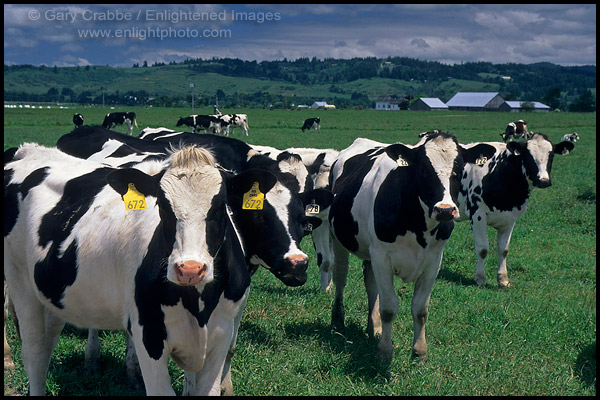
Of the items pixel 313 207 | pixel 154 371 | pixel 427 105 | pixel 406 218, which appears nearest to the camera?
pixel 154 371

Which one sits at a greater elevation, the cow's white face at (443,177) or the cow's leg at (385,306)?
the cow's white face at (443,177)

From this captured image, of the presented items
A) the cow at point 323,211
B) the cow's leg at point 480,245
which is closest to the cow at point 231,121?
the cow's leg at point 480,245

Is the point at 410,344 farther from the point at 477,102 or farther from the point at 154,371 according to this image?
the point at 477,102

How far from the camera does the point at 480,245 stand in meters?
10.8

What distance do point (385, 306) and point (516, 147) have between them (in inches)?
226

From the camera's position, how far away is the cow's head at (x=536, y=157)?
10508 mm

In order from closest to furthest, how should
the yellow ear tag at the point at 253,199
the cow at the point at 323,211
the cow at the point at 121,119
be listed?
the yellow ear tag at the point at 253,199 → the cow at the point at 323,211 → the cow at the point at 121,119

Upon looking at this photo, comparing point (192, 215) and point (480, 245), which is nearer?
point (192, 215)

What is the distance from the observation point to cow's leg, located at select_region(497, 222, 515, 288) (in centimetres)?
1017

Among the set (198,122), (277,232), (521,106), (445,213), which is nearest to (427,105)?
(521,106)

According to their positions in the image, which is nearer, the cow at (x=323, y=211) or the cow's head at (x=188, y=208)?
the cow's head at (x=188, y=208)

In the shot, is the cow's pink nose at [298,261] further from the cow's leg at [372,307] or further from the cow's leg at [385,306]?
the cow's leg at [372,307]

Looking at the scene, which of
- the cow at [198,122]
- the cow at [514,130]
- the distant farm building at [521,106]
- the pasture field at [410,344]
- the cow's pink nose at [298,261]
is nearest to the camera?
the cow's pink nose at [298,261]

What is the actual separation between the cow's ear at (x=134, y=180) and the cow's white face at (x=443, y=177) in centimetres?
272
